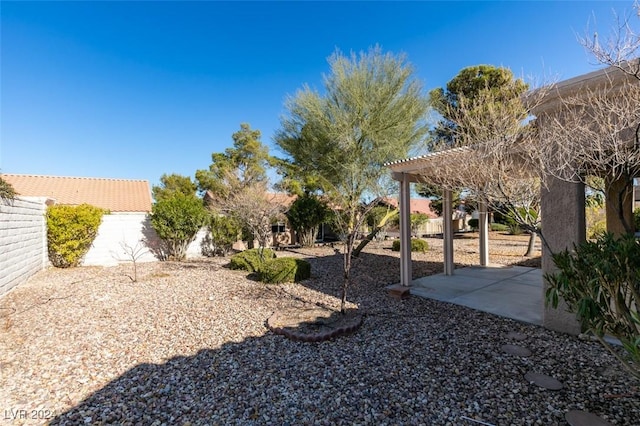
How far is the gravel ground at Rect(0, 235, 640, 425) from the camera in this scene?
2.76m

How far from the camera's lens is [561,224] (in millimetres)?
4453

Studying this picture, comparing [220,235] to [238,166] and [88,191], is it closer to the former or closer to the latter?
[238,166]

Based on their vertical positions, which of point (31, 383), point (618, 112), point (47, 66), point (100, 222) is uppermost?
point (47, 66)

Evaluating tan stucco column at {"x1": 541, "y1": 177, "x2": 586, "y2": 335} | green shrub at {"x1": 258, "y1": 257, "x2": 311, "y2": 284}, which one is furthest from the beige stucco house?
green shrub at {"x1": 258, "y1": 257, "x2": 311, "y2": 284}

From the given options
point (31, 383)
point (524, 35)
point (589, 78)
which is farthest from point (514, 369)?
point (524, 35)

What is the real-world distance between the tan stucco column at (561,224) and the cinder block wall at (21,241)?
11.0 m

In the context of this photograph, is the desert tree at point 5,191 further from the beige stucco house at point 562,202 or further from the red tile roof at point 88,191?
the red tile roof at point 88,191

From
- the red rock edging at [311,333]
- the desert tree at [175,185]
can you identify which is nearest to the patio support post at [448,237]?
the red rock edging at [311,333]

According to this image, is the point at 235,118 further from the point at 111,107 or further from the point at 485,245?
the point at 485,245

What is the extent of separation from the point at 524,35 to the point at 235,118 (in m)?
17.6

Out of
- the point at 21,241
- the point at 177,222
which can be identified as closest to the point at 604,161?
the point at 21,241

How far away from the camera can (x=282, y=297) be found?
6727 mm

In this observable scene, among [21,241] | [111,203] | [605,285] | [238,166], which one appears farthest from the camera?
[238,166]

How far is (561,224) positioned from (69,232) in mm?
14021
